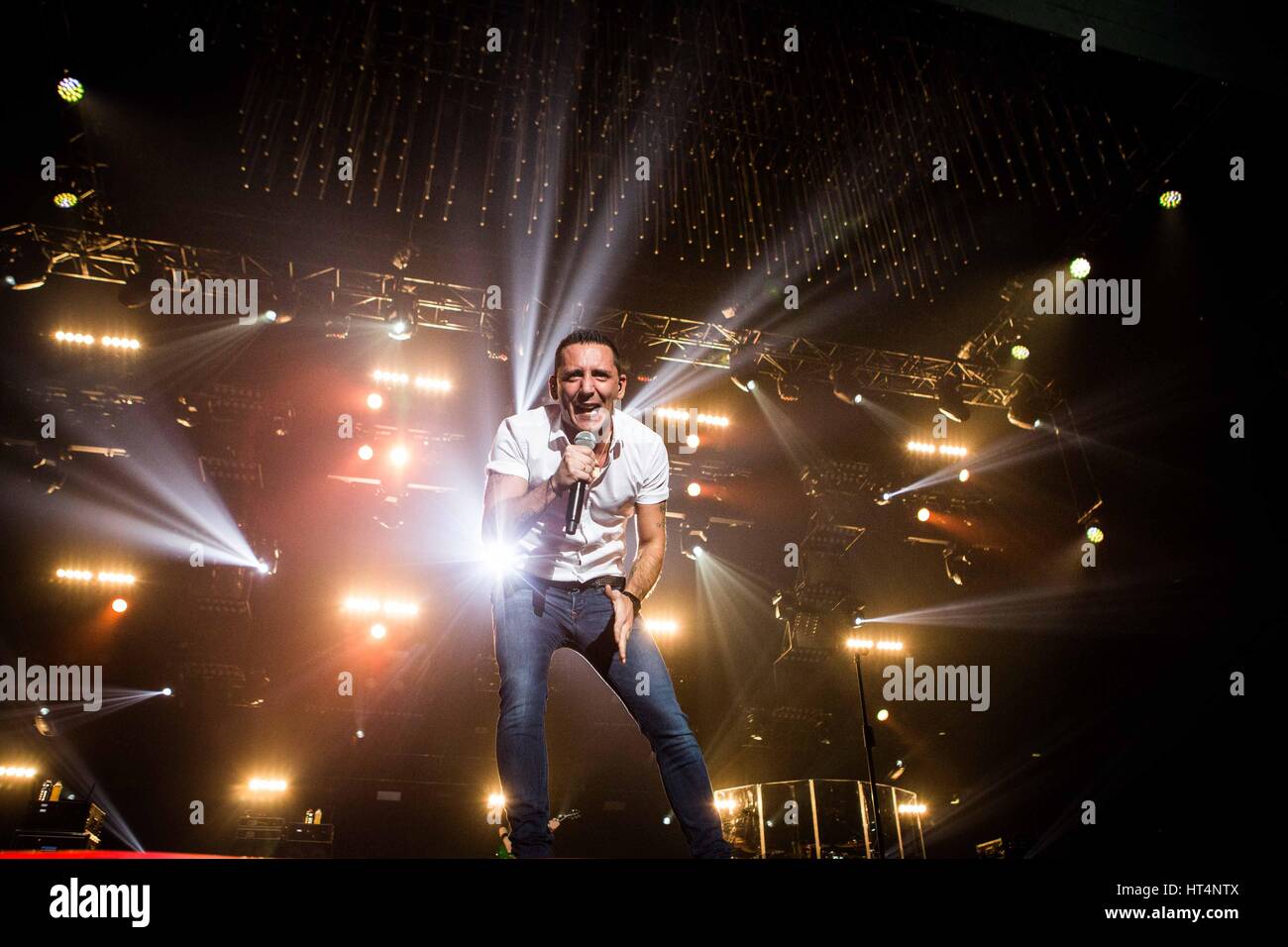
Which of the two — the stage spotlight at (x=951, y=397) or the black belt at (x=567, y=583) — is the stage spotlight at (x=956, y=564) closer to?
the stage spotlight at (x=951, y=397)

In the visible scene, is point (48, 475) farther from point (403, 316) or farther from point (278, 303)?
point (403, 316)

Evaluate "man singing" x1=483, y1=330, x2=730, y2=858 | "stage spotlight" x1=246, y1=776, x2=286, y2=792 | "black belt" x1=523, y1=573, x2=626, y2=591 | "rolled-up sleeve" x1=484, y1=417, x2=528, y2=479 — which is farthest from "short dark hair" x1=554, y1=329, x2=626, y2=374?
"stage spotlight" x1=246, y1=776, x2=286, y2=792

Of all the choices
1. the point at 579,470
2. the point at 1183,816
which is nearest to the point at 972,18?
the point at 579,470

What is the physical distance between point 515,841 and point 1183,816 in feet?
30.9

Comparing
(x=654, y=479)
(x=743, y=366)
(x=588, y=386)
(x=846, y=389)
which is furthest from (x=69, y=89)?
(x=846, y=389)

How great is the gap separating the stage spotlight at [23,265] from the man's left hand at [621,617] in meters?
7.86

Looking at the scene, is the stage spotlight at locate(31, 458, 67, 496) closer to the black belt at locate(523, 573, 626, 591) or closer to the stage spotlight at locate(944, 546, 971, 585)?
the black belt at locate(523, 573, 626, 591)

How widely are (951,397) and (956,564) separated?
3.09 meters

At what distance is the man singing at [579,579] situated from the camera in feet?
8.22

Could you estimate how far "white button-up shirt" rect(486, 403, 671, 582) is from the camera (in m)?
2.90

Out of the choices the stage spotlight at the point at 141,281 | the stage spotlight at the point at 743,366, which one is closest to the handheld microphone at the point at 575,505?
the stage spotlight at the point at 743,366

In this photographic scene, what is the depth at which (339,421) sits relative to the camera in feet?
30.2

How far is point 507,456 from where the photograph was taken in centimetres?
296
